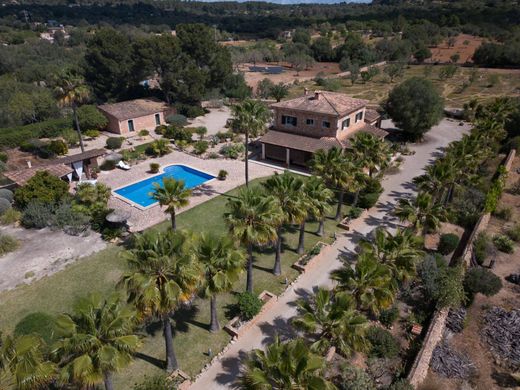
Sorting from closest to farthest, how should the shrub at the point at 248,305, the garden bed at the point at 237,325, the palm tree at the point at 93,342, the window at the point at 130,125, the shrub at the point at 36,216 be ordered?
1. the palm tree at the point at 93,342
2. the garden bed at the point at 237,325
3. the shrub at the point at 248,305
4. the shrub at the point at 36,216
5. the window at the point at 130,125

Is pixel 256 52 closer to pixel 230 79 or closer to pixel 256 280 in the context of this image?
pixel 230 79

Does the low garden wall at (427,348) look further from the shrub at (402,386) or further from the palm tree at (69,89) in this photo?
the palm tree at (69,89)

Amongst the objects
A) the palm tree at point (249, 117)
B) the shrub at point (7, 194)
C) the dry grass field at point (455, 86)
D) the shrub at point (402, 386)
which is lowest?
the dry grass field at point (455, 86)

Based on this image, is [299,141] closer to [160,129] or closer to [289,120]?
[289,120]

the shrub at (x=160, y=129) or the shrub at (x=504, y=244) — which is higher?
the shrub at (x=504, y=244)

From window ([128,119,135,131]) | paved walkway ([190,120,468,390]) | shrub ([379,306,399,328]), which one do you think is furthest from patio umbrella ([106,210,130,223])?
window ([128,119,135,131])

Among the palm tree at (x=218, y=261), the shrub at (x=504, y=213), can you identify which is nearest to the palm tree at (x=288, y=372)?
the palm tree at (x=218, y=261)
